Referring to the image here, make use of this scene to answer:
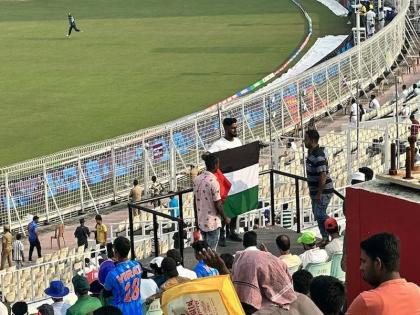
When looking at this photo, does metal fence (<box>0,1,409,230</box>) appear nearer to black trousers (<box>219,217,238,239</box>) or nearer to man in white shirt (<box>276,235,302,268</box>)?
black trousers (<box>219,217,238,239</box>)

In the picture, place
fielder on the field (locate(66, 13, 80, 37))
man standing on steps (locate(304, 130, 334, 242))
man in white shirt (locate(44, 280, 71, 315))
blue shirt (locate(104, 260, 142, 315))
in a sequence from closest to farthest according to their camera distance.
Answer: blue shirt (locate(104, 260, 142, 315)), man in white shirt (locate(44, 280, 71, 315)), man standing on steps (locate(304, 130, 334, 242)), fielder on the field (locate(66, 13, 80, 37))

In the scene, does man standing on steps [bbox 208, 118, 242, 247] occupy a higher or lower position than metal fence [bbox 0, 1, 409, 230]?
higher

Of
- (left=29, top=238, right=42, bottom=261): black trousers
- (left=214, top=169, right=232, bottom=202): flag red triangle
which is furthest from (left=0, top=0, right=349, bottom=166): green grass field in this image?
(left=214, top=169, right=232, bottom=202): flag red triangle

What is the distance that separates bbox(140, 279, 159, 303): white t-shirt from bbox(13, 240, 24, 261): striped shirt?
9.48 metres

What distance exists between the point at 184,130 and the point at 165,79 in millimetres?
14893

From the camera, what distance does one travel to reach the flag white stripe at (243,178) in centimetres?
1210

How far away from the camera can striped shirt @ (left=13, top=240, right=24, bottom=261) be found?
733 inches

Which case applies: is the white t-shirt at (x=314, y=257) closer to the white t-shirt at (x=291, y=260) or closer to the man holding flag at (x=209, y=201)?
the white t-shirt at (x=291, y=260)

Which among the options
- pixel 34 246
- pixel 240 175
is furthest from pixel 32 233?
pixel 240 175

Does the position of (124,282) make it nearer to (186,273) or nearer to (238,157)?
(186,273)

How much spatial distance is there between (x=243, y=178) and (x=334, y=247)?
7.01 feet

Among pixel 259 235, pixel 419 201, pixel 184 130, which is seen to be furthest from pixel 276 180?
pixel 419 201

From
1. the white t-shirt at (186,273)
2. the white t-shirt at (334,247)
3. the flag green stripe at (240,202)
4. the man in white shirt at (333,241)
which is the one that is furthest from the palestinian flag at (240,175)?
Answer: the white t-shirt at (186,273)

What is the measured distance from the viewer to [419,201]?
7.20 metres
